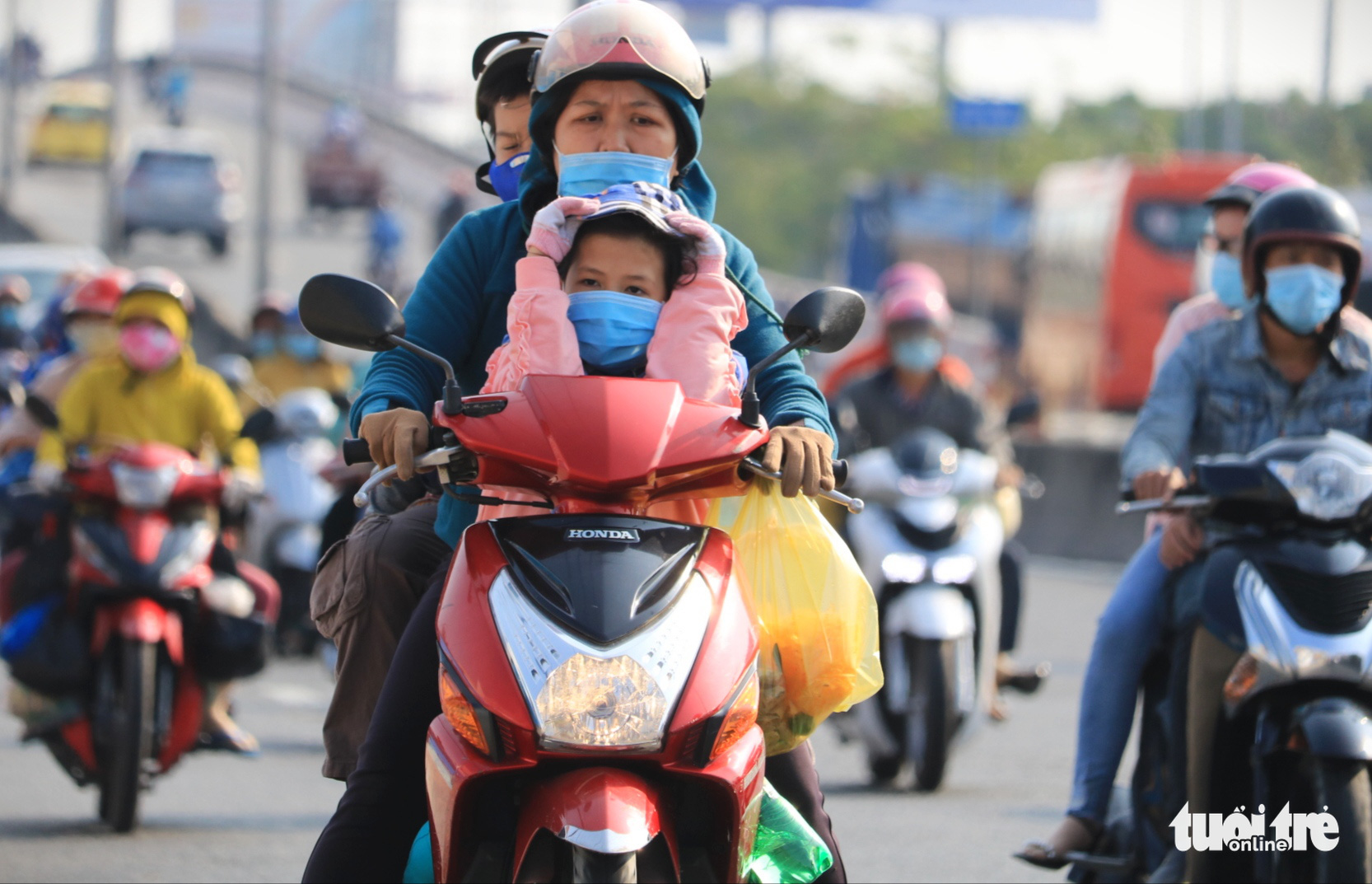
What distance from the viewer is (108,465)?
26.5 feet

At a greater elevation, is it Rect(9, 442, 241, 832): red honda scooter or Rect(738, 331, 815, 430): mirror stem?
Rect(738, 331, 815, 430): mirror stem

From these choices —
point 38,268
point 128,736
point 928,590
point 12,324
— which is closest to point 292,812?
point 128,736

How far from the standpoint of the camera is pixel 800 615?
4.14m

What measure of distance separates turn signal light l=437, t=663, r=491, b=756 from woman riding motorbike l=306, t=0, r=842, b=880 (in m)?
0.33

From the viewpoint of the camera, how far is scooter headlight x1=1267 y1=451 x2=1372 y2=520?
5.18 meters

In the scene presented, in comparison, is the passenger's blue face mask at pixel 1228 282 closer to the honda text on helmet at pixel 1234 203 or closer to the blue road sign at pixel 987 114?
the honda text on helmet at pixel 1234 203

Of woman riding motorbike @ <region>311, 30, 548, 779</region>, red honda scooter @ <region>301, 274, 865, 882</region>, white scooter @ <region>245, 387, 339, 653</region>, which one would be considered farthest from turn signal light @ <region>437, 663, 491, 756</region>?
white scooter @ <region>245, 387, 339, 653</region>

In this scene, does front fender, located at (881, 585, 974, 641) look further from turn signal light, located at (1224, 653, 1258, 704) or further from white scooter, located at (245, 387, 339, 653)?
white scooter, located at (245, 387, 339, 653)

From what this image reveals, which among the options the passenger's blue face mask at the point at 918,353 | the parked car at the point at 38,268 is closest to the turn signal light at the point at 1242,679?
the passenger's blue face mask at the point at 918,353

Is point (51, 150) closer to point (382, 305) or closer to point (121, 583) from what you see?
point (121, 583)

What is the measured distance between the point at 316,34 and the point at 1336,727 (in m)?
147

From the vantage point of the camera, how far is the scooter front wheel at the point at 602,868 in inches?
139

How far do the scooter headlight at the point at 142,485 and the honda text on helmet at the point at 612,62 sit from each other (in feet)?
13.0

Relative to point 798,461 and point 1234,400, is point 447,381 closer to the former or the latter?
point 798,461
